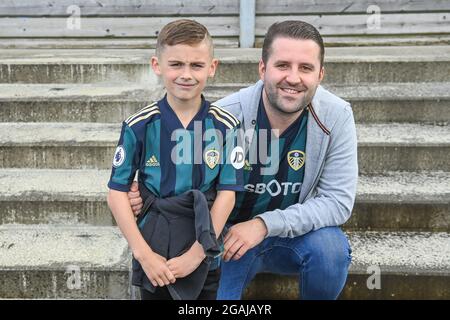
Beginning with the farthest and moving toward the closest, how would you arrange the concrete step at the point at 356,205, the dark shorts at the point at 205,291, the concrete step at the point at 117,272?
1. the concrete step at the point at 356,205
2. the concrete step at the point at 117,272
3. the dark shorts at the point at 205,291

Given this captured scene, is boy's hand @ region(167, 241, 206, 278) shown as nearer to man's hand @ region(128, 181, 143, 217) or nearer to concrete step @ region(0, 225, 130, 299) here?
man's hand @ region(128, 181, 143, 217)

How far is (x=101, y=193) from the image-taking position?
2.42 m

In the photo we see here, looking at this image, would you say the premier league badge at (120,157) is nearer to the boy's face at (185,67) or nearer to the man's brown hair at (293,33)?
the boy's face at (185,67)

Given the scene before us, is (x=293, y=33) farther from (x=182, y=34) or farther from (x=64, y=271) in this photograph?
(x=64, y=271)

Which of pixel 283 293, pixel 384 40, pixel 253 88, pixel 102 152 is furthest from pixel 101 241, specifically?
pixel 384 40

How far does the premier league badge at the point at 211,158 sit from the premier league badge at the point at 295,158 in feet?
1.28

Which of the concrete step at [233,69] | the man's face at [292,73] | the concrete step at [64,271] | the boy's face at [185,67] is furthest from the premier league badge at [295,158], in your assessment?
the concrete step at [233,69]

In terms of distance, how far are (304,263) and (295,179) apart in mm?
324

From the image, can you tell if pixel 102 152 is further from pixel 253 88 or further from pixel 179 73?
pixel 179 73

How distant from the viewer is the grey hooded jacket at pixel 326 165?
180 centimetres

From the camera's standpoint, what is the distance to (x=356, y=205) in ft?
7.77

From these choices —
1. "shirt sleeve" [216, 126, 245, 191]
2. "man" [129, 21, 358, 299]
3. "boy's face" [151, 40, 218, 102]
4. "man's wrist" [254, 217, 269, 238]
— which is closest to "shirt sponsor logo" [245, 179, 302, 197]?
"man" [129, 21, 358, 299]
